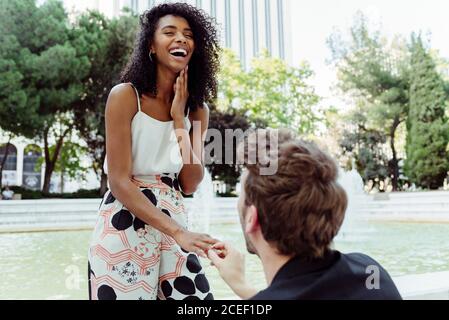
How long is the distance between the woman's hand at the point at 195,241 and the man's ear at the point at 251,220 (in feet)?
0.54

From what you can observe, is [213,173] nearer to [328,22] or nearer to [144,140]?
[328,22]

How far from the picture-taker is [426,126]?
47.7 ft

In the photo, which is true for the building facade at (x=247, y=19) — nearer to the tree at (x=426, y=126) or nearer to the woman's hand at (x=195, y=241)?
the tree at (x=426, y=126)

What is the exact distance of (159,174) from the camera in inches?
42.3

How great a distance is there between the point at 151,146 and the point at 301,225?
0.48 meters

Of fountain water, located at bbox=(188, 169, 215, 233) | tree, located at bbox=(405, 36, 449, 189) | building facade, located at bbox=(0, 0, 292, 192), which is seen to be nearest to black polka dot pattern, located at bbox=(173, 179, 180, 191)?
building facade, located at bbox=(0, 0, 292, 192)

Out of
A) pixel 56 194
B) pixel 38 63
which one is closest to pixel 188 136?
pixel 38 63

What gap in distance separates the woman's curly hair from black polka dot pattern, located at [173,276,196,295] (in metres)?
0.42

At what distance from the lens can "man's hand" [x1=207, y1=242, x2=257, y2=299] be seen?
0.82 m

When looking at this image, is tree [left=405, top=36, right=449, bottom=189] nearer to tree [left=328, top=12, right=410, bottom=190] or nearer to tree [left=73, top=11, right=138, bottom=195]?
tree [left=328, top=12, right=410, bottom=190]

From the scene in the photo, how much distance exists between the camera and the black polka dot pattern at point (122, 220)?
101 cm

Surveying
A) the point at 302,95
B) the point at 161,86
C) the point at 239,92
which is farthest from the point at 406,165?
the point at 161,86

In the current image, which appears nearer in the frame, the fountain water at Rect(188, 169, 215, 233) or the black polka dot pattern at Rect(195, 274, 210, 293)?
the black polka dot pattern at Rect(195, 274, 210, 293)

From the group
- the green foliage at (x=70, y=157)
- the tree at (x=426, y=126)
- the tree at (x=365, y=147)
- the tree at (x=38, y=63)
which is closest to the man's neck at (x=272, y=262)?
the tree at (x=38, y=63)
